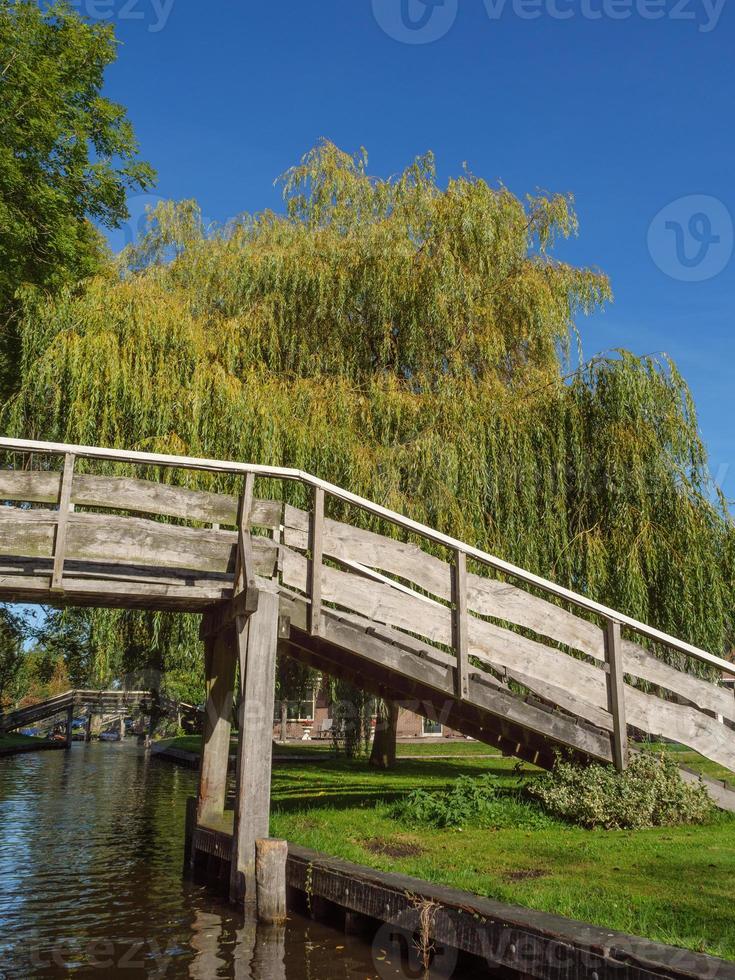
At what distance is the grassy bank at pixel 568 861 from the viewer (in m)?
5.64

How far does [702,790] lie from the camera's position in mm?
9570

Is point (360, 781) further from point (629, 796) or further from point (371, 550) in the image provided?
point (371, 550)

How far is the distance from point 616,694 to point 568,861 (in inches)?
102

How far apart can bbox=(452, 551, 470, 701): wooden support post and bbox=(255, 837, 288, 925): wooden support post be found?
2.69 metres

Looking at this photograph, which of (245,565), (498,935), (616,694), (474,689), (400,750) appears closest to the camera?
(498,935)

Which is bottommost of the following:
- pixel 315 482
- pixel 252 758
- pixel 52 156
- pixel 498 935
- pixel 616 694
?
pixel 498 935

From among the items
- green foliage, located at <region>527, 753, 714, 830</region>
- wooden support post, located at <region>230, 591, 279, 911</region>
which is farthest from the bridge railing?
wooden support post, located at <region>230, 591, 279, 911</region>

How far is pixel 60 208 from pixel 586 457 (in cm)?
1157

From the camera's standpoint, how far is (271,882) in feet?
24.6

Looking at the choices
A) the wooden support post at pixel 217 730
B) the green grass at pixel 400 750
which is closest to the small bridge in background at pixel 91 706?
the green grass at pixel 400 750

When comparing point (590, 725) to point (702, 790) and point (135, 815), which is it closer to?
point (702, 790)

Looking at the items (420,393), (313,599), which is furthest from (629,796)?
(420,393)

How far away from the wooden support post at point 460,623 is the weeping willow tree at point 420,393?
4.58 m

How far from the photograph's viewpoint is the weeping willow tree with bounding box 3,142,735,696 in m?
14.0
